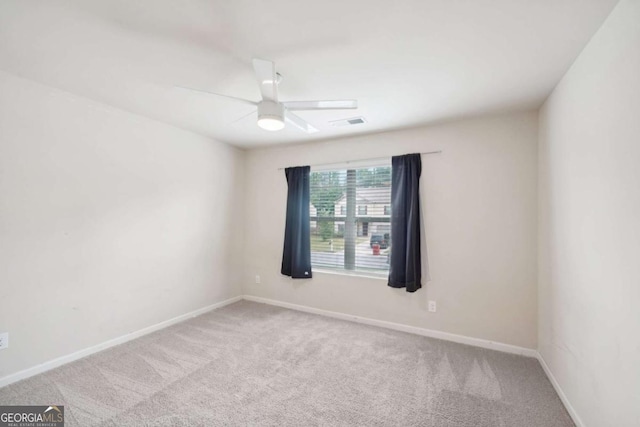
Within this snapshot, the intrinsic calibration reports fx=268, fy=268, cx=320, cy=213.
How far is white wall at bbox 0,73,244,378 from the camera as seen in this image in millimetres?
2156

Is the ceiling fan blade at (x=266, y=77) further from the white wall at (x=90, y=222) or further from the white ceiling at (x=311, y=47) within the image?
the white wall at (x=90, y=222)

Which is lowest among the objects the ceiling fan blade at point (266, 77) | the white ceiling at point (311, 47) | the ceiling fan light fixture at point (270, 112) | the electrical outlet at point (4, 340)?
the electrical outlet at point (4, 340)

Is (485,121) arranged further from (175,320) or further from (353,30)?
(175,320)

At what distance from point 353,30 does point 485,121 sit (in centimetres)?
202

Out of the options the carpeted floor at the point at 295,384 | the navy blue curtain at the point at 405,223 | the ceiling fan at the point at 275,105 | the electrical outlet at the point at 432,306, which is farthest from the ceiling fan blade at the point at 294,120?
the electrical outlet at the point at 432,306

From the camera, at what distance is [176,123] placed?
3.22 meters

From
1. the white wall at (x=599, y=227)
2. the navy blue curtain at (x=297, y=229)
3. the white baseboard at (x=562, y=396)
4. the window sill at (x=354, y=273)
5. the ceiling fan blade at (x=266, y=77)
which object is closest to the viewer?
the white wall at (x=599, y=227)

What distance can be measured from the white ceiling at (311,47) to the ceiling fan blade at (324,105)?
0.28 metres

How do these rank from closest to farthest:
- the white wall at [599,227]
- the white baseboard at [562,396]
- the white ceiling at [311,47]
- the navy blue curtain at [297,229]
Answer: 1. the white wall at [599,227]
2. the white ceiling at [311,47]
3. the white baseboard at [562,396]
4. the navy blue curtain at [297,229]

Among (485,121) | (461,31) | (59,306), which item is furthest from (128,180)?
(485,121)

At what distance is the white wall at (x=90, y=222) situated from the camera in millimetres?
2156

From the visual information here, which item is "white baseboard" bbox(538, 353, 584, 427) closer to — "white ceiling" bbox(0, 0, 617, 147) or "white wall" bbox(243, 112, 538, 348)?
"white wall" bbox(243, 112, 538, 348)

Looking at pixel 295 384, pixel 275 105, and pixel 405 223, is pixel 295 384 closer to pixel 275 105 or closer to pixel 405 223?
pixel 405 223

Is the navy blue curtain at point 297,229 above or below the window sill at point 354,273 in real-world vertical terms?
above
